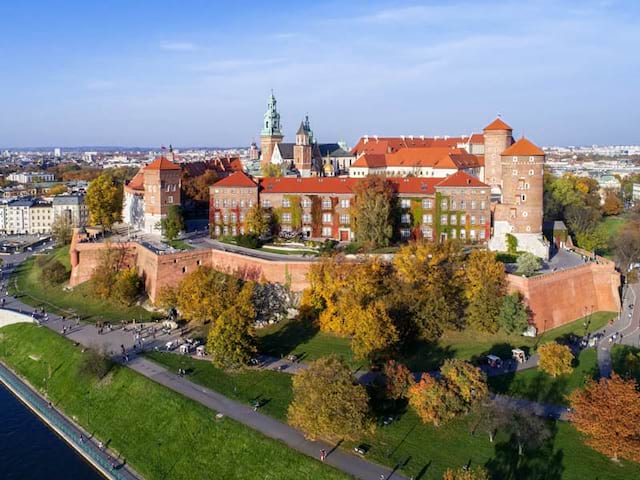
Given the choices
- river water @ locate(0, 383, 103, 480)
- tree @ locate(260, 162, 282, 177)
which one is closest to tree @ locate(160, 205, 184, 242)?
river water @ locate(0, 383, 103, 480)

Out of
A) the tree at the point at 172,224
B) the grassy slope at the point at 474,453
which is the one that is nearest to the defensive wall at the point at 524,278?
the tree at the point at 172,224

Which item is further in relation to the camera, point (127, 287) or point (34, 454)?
point (127, 287)

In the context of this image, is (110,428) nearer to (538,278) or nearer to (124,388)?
(124,388)

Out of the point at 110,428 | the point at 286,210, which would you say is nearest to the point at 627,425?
the point at 110,428

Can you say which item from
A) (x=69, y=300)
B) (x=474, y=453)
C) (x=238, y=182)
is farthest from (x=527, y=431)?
(x=69, y=300)

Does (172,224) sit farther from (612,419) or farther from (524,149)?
(612,419)

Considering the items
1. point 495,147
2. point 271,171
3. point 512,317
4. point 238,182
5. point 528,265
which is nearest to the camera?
point 512,317
